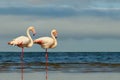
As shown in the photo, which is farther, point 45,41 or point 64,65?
point 64,65

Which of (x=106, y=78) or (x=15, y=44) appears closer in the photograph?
(x=15, y=44)

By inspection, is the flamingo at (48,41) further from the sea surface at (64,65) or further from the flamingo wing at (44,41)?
the sea surface at (64,65)

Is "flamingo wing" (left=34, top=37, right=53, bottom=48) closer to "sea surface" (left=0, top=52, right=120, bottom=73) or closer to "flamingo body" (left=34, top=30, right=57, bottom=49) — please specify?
"flamingo body" (left=34, top=30, right=57, bottom=49)

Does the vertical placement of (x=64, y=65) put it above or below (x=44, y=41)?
above

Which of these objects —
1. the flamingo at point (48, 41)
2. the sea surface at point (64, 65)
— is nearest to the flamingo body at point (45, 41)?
the flamingo at point (48, 41)

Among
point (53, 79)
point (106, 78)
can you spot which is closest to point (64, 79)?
point (53, 79)

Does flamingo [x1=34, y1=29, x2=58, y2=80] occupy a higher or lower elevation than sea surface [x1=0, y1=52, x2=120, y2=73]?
lower

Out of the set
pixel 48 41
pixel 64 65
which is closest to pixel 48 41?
pixel 48 41

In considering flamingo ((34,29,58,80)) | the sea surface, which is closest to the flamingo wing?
flamingo ((34,29,58,80))

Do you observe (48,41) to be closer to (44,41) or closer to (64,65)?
(44,41)

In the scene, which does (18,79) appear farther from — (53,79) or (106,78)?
(106,78)

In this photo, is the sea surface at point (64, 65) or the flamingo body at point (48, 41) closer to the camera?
the flamingo body at point (48, 41)

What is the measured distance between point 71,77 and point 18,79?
2.89 meters

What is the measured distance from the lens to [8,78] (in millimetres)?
24359
